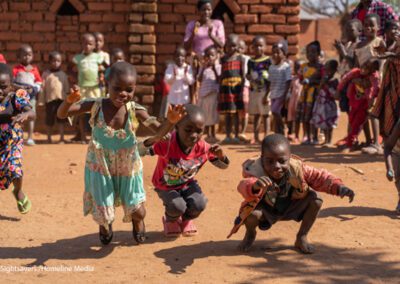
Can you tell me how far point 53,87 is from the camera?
9859 millimetres

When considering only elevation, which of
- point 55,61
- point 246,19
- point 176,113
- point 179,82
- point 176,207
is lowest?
point 176,207

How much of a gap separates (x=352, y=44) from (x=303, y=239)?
5163 mm

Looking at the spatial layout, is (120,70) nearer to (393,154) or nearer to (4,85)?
(4,85)

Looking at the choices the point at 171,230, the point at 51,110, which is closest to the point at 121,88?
the point at 171,230

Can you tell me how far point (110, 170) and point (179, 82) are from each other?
585 cm

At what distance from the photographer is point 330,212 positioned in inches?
208

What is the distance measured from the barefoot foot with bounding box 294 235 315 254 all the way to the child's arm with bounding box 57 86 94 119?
5.52ft

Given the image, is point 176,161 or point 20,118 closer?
point 176,161

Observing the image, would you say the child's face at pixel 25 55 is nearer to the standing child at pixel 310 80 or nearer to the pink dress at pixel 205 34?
the pink dress at pixel 205 34

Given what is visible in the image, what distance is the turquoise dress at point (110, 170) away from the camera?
4.21 m

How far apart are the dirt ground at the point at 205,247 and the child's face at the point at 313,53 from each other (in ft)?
9.82

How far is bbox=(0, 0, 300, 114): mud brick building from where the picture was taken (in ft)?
34.4

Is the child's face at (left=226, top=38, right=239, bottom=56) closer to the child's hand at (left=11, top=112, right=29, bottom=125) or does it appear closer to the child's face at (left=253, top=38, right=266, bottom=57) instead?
the child's face at (left=253, top=38, right=266, bottom=57)

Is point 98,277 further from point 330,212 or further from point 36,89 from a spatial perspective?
point 36,89
